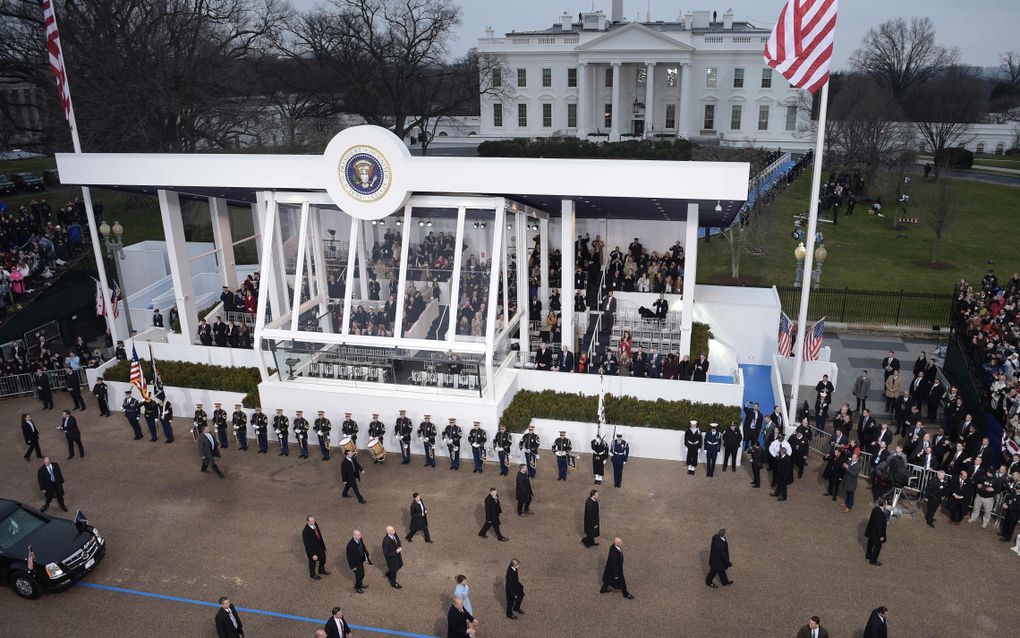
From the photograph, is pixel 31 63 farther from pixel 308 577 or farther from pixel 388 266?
pixel 308 577

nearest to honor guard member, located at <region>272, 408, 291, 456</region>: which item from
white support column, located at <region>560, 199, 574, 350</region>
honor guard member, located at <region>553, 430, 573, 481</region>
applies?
honor guard member, located at <region>553, 430, 573, 481</region>

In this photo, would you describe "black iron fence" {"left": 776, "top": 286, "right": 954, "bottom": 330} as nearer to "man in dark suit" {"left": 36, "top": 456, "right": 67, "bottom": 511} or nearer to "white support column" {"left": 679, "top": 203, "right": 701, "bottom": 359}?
"white support column" {"left": 679, "top": 203, "right": 701, "bottom": 359}

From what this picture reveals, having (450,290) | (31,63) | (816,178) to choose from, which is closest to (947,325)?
(816,178)

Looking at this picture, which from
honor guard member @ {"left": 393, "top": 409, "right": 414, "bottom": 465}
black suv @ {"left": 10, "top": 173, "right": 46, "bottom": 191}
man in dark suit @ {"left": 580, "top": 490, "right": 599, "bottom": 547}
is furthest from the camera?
black suv @ {"left": 10, "top": 173, "right": 46, "bottom": 191}

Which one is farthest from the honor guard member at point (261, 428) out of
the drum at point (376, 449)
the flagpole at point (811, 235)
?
the flagpole at point (811, 235)

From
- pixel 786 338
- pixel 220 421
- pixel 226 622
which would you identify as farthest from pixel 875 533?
pixel 220 421

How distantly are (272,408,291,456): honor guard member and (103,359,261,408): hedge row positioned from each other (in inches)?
70.1

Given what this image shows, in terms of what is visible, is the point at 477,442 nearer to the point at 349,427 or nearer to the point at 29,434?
the point at 349,427

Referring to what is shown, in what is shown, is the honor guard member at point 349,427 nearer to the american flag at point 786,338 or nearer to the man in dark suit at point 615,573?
the man in dark suit at point 615,573

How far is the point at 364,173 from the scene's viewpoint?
17.8m

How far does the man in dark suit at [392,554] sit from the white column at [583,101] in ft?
192

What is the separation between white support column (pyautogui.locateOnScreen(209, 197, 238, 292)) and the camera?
84.7 feet

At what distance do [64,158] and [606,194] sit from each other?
15.5 meters

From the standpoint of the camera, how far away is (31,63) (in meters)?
37.1
